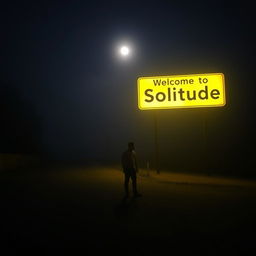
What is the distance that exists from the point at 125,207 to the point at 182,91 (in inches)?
569

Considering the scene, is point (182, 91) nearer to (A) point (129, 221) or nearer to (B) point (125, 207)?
(B) point (125, 207)

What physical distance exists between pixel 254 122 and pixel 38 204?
68104 millimetres

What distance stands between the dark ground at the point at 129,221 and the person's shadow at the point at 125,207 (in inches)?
1.0

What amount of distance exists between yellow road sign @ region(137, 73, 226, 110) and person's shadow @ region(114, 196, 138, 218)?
12.2 meters

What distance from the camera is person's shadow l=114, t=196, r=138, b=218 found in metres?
12.5

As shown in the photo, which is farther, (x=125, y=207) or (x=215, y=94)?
(x=215, y=94)

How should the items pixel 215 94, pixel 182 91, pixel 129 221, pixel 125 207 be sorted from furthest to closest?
pixel 182 91
pixel 215 94
pixel 125 207
pixel 129 221

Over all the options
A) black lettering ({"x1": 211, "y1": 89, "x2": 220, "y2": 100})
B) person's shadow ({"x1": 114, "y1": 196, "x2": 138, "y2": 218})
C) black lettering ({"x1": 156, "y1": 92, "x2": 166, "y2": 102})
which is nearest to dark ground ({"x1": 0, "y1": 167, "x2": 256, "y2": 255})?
person's shadow ({"x1": 114, "y1": 196, "x2": 138, "y2": 218})

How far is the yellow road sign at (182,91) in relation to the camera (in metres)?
26.8

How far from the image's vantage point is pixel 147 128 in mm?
82000

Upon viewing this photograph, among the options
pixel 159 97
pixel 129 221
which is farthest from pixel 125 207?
pixel 159 97

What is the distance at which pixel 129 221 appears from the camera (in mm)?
11258

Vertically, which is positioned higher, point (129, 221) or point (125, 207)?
point (125, 207)

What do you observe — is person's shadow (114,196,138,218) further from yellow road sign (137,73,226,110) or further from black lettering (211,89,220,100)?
black lettering (211,89,220,100)
